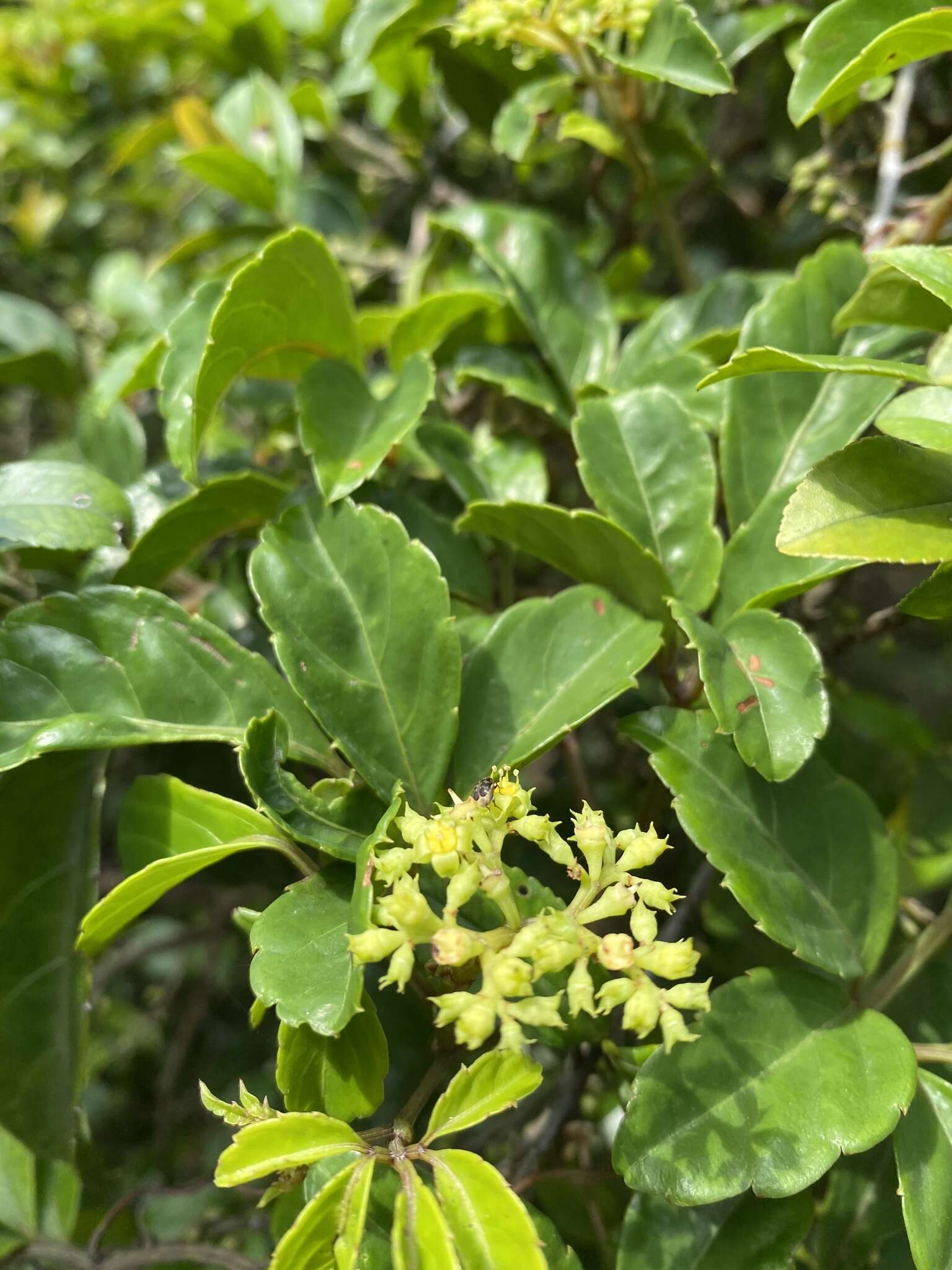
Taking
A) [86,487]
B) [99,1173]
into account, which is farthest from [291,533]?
[99,1173]

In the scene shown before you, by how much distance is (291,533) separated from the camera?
968 mm

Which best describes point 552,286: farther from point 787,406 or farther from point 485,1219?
point 485,1219

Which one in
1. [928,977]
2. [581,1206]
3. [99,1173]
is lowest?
[99,1173]

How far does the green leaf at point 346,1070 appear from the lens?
2.53ft

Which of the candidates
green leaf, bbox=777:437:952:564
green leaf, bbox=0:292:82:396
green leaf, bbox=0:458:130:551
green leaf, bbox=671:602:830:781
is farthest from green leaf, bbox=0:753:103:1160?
green leaf, bbox=0:292:82:396

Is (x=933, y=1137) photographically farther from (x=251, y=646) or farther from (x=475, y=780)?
(x=251, y=646)

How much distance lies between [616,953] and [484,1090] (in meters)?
0.15

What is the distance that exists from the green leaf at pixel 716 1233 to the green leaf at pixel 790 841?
22 centimetres

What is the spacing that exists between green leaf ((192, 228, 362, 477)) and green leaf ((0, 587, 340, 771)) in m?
0.18

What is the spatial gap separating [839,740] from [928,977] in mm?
321

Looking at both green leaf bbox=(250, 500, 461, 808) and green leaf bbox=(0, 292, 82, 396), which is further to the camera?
green leaf bbox=(0, 292, 82, 396)

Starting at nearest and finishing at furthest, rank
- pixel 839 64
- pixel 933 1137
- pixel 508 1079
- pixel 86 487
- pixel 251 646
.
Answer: pixel 508 1079 → pixel 933 1137 → pixel 839 64 → pixel 86 487 → pixel 251 646

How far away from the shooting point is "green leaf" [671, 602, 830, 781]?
0.81m

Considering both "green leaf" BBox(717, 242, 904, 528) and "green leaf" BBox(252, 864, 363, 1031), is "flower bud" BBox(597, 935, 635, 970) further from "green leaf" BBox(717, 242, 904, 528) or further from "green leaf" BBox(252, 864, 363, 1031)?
"green leaf" BBox(717, 242, 904, 528)
